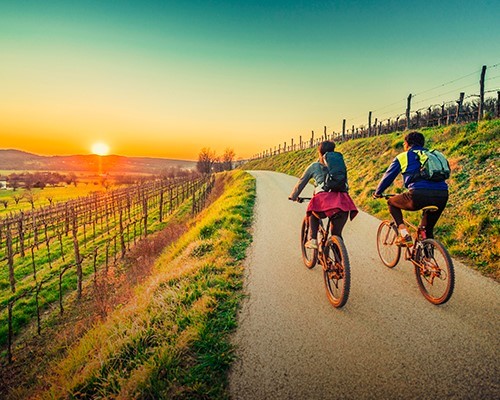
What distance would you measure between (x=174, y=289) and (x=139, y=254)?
1145cm

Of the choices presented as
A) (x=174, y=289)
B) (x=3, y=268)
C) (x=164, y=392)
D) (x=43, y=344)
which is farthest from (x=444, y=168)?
(x=3, y=268)

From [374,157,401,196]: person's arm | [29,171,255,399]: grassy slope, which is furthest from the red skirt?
[29,171,255,399]: grassy slope

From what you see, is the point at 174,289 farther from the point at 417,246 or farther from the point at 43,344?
the point at 43,344

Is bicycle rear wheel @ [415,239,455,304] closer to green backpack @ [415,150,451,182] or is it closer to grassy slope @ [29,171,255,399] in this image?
green backpack @ [415,150,451,182]

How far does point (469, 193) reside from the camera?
7867 millimetres

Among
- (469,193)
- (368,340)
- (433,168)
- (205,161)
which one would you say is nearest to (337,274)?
(368,340)

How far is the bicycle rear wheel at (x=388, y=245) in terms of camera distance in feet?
16.6

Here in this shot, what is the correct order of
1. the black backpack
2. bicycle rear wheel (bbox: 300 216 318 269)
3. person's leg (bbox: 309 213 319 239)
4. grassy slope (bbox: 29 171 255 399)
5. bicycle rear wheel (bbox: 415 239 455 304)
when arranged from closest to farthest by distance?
grassy slope (bbox: 29 171 255 399) → bicycle rear wheel (bbox: 415 239 455 304) → the black backpack → person's leg (bbox: 309 213 319 239) → bicycle rear wheel (bbox: 300 216 318 269)

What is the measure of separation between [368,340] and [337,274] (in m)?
0.94

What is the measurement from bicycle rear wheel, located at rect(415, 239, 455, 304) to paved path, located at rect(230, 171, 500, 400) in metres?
0.18

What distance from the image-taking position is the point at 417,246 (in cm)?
418

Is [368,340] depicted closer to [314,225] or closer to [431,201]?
[314,225]

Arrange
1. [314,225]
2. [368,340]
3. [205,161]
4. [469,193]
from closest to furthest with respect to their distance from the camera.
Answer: [368,340]
[314,225]
[469,193]
[205,161]

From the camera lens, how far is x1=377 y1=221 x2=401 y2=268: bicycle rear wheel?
16.6 ft
